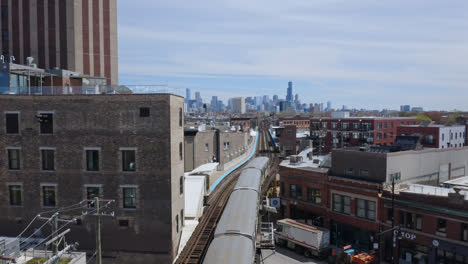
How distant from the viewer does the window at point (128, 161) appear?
32.0m

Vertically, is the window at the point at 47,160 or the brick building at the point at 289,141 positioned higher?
the window at the point at 47,160

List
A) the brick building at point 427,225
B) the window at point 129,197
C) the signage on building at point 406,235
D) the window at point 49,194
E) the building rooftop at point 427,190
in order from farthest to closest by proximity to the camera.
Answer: the building rooftop at point 427,190 → the signage on building at point 406,235 → the window at point 49,194 → the window at point 129,197 → the brick building at point 427,225

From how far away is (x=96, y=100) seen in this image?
31438 mm

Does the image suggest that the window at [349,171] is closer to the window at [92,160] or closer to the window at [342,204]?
the window at [342,204]

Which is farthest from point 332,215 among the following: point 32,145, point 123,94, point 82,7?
point 82,7

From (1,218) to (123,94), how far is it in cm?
1685

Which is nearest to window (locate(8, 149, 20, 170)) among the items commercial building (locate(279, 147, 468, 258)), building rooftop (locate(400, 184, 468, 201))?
commercial building (locate(279, 147, 468, 258))

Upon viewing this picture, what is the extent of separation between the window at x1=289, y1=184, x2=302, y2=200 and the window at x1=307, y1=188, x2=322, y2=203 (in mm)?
1481

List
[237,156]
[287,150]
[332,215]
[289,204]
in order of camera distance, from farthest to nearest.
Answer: [287,150] → [237,156] → [289,204] → [332,215]

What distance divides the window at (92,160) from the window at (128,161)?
2.46 metres

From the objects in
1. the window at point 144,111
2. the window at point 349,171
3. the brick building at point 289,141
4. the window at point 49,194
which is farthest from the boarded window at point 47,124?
the brick building at point 289,141

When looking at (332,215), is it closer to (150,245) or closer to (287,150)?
(150,245)

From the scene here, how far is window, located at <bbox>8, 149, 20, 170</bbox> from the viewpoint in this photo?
1293 inches

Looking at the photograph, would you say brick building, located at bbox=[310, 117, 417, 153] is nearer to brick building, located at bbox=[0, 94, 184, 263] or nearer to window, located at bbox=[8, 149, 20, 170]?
brick building, located at bbox=[0, 94, 184, 263]
